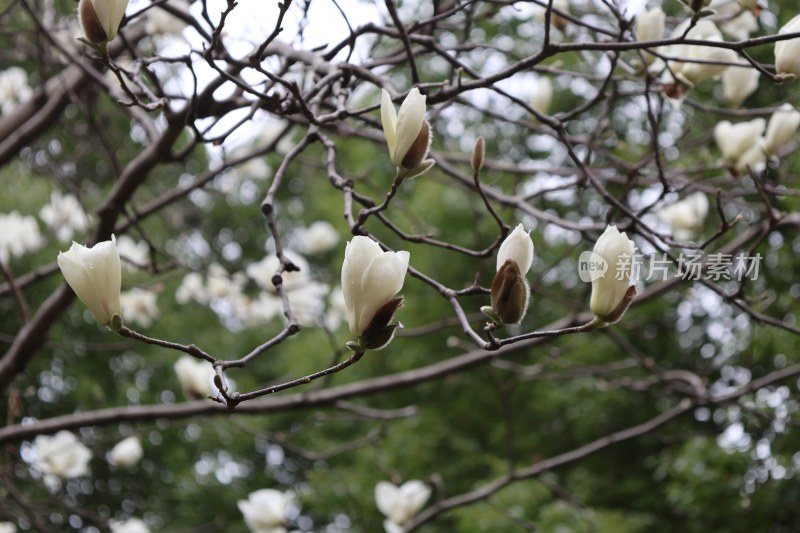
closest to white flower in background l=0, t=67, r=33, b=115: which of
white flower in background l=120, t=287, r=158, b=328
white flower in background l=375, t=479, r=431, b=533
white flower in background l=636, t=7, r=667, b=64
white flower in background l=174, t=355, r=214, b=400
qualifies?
white flower in background l=120, t=287, r=158, b=328

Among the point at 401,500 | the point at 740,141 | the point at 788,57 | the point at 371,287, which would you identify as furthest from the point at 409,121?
the point at 401,500

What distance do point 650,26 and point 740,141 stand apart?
33 centimetres

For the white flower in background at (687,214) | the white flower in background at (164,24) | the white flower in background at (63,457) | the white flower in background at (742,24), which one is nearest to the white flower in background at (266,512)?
the white flower in background at (63,457)

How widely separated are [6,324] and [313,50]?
4080 millimetres

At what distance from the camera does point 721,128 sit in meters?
1.67

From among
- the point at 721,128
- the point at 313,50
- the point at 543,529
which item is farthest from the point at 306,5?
the point at 543,529

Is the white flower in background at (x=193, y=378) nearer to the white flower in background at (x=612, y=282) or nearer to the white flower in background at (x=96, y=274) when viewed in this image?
the white flower in background at (x=96, y=274)

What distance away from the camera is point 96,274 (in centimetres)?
87

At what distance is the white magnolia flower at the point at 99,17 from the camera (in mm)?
1003

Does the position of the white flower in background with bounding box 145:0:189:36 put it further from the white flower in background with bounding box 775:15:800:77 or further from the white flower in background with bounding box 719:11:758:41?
the white flower in background with bounding box 775:15:800:77

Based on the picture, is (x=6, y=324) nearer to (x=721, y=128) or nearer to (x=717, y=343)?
(x=717, y=343)

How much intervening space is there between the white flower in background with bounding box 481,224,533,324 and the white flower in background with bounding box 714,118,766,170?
0.94 metres

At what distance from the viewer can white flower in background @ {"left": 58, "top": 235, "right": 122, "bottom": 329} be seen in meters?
0.87

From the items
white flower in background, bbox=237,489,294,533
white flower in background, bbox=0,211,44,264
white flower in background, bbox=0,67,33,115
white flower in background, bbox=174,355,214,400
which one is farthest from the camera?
white flower in background, bbox=0,211,44,264
